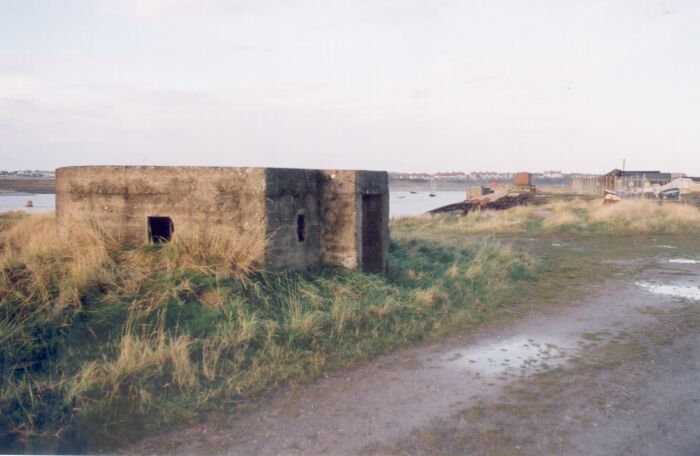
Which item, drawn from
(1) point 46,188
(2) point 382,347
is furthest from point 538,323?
(1) point 46,188

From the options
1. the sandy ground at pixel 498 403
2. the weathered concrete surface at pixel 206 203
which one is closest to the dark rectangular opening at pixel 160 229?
the weathered concrete surface at pixel 206 203

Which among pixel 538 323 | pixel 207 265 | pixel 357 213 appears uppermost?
pixel 357 213

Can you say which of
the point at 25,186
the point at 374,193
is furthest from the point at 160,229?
the point at 25,186

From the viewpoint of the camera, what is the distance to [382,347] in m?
5.54

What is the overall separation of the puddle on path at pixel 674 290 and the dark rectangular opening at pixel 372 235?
4.14 m

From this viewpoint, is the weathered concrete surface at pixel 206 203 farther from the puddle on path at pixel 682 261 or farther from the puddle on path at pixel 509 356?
the puddle on path at pixel 682 261

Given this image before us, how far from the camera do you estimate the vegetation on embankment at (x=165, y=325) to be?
392cm

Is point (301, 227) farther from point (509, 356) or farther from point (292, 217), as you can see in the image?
point (509, 356)

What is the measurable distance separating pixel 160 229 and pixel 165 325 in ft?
7.11

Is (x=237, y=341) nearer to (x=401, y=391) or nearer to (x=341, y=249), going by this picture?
(x=401, y=391)

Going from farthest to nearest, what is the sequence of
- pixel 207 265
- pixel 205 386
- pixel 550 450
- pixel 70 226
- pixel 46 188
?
pixel 46 188 → pixel 70 226 → pixel 207 265 → pixel 205 386 → pixel 550 450

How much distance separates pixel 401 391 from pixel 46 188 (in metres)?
72.9

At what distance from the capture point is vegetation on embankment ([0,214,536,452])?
12.9 ft

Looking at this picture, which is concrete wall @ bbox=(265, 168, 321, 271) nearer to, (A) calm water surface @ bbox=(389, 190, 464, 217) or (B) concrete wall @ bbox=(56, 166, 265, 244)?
(B) concrete wall @ bbox=(56, 166, 265, 244)
